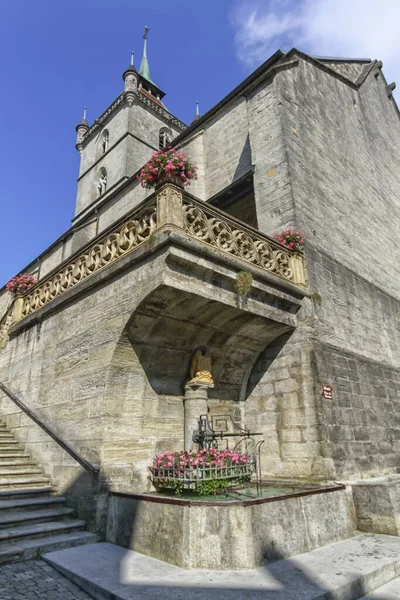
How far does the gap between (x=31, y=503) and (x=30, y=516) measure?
38cm

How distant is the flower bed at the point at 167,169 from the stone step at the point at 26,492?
481cm

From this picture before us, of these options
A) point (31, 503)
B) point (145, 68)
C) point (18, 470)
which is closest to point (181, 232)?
point (31, 503)

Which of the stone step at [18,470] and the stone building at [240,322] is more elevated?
the stone building at [240,322]

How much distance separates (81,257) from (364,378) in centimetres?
578

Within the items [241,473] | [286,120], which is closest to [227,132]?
[286,120]

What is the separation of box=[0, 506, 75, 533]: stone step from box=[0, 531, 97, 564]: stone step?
34 centimetres

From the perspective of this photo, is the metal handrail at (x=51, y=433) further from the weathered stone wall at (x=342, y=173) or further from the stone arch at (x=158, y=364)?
the weathered stone wall at (x=342, y=173)

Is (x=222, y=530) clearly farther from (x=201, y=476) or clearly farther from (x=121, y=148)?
(x=121, y=148)

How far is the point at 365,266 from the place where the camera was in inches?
379

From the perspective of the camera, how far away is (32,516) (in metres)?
5.00

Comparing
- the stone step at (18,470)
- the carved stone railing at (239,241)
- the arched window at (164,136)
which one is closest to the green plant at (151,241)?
the carved stone railing at (239,241)

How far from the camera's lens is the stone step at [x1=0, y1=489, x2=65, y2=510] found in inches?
201

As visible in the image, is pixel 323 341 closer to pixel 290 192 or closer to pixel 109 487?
pixel 290 192

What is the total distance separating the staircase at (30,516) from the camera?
14.4ft
